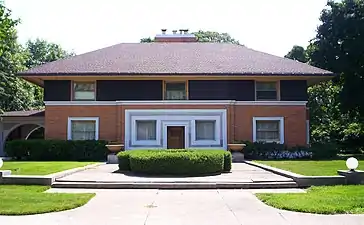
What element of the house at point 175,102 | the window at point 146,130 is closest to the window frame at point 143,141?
the house at point 175,102

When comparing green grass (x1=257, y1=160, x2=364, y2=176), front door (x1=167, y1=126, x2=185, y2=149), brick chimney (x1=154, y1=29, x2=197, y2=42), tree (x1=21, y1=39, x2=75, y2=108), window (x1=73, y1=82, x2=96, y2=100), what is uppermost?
tree (x1=21, y1=39, x2=75, y2=108)

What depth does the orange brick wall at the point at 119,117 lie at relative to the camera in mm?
27234

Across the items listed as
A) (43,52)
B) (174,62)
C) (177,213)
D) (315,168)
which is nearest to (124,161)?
(315,168)

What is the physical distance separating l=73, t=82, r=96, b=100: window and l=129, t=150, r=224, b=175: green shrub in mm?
12663

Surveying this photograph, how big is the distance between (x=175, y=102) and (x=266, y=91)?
19.0 ft

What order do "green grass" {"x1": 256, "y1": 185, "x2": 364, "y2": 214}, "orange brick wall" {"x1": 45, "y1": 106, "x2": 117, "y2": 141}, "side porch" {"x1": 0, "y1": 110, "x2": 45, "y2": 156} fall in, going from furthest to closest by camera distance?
"side porch" {"x1": 0, "y1": 110, "x2": 45, "y2": 156}, "orange brick wall" {"x1": 45, "y1": 106, "x2": 117, "y2": 141}, "green grass" {"x1": 256, "y1": 185, "x2": 364, "y2": 214}

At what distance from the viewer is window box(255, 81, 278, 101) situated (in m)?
28.0

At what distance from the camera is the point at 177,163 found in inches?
609

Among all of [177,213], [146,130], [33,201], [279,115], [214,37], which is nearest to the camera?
[177,213]

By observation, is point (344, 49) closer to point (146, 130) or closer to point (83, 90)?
Answer: point (146, 130)

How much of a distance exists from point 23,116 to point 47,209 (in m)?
23.4

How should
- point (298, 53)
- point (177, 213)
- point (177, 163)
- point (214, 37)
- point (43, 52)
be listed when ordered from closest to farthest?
point (177, 213), point (177, 163), point (298, 53), point (214, 37), point (43, 52)

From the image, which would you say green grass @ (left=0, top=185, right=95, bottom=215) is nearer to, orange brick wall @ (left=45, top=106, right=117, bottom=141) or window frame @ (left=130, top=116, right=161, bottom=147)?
window frame @ (left=130, top=116, right=161, bottom=147)

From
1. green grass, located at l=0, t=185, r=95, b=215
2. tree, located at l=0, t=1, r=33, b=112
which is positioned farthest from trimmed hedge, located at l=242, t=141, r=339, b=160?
tree, located at l=0, t=1, r=33, b=112
